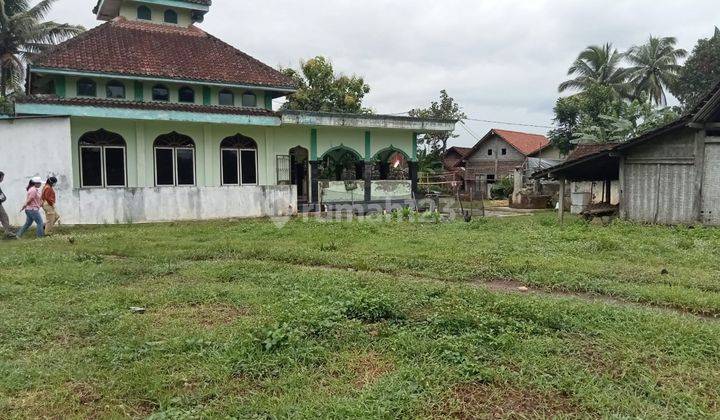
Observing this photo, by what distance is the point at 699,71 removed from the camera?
34.4 metres

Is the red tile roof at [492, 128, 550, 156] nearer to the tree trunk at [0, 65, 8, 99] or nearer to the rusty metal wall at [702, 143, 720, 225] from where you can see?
the rusty metal wall at [702, 143, 720, 225]

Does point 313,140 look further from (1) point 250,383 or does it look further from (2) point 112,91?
(1) point 250,383

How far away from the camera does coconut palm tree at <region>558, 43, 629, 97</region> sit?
120 feet

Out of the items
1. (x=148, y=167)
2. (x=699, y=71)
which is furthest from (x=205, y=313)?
(x=699, y=71)

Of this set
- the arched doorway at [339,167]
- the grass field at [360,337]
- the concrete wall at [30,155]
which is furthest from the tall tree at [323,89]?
the grass field at [360,337]

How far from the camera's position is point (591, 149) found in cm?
2277

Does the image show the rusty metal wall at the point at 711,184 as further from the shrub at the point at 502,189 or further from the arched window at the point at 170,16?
the shrub at the point at 502,189

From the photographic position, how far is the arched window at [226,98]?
1881 centimetres

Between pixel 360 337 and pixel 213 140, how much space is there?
1495cm

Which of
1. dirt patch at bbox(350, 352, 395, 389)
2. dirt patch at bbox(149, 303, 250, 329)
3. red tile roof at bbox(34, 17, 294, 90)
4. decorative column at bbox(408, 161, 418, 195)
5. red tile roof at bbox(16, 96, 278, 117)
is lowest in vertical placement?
dirt patch at bbox(350, 352, 395, 389)

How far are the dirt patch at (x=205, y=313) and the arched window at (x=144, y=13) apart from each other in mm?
17576

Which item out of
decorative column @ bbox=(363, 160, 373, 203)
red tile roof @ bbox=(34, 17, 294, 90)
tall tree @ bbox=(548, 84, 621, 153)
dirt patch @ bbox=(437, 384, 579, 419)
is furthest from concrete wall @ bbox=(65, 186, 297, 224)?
tall tree @ bbox=(548, 84, 621, 153)

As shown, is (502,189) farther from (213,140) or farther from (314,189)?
(213,140)

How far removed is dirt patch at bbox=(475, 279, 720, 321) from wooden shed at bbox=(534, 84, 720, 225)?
365 inches
